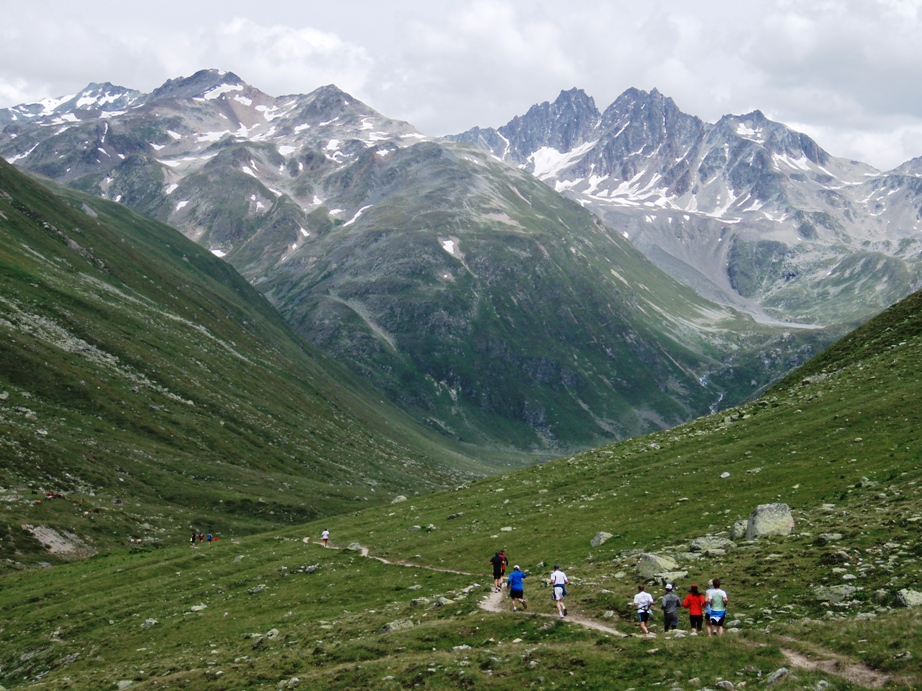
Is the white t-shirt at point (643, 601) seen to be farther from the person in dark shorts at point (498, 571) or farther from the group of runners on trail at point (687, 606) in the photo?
the person in dark shorts at point (498, 571)

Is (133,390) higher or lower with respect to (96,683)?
higher

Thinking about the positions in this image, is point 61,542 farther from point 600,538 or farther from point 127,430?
point 600,538

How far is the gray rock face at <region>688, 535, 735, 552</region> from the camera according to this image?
135 feet

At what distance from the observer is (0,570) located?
7662cm

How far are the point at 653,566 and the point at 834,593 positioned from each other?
941 cm

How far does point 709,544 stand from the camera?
42.2 m

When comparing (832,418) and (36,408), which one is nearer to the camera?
(832,418)

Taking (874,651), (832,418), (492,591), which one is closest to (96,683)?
(492,591)

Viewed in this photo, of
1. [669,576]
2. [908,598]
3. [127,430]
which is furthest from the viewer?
[127,430]

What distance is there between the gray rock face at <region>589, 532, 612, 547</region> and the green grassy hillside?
640 mm

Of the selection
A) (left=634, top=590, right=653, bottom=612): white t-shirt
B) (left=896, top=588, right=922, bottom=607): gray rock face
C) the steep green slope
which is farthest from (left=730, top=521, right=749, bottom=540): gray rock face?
the steep green slope

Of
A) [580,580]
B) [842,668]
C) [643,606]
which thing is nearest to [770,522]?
[580,580]

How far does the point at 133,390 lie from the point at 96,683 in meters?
116

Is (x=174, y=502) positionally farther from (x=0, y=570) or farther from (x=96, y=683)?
(x=96, y=683)
